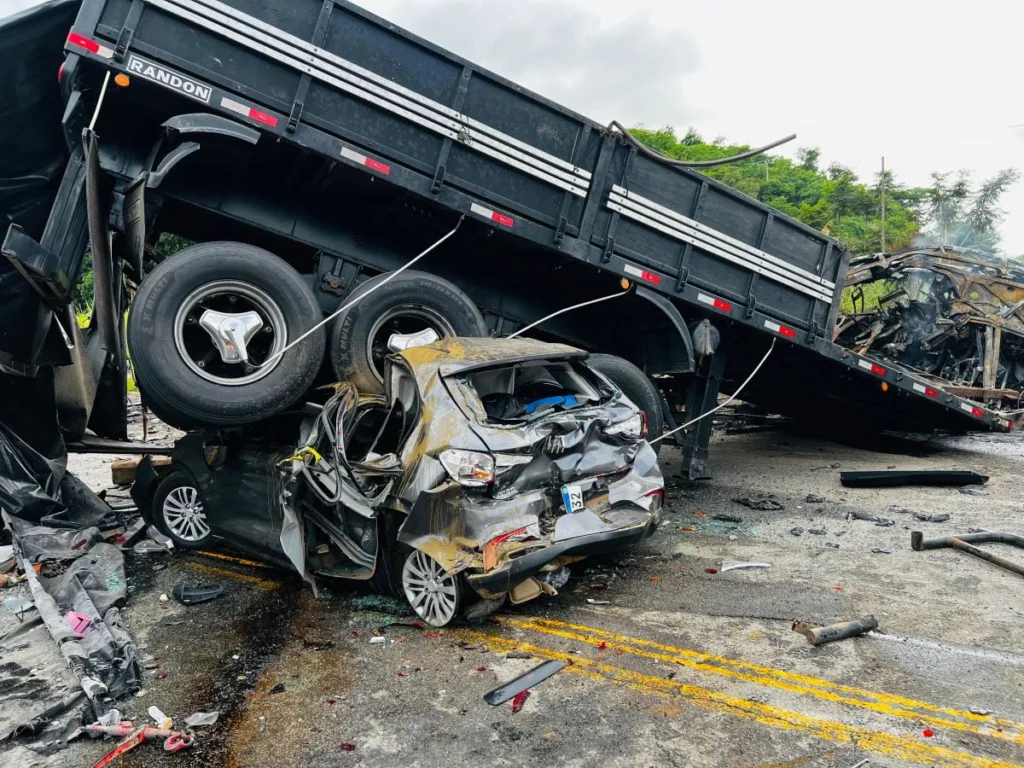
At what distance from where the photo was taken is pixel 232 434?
5.02 m

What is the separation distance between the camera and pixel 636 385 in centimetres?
628

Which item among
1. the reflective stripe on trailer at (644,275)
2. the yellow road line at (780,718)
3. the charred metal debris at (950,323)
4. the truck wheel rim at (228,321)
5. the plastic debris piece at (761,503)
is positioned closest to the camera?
the yellow road line at (780,718)

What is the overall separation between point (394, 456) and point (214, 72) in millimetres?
2687

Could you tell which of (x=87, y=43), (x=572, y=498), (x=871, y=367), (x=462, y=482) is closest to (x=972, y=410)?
(x=871, y=367)

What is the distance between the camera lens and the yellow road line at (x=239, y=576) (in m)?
4.64

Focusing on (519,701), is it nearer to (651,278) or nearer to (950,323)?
(651,278)

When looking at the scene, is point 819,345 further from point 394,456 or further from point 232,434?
point 232,434

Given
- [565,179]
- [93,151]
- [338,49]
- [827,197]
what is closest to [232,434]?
[93,151]

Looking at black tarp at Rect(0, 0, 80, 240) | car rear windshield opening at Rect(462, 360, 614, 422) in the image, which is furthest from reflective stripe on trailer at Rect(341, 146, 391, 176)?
black tarp at Rect(0, 0, 80, 240)

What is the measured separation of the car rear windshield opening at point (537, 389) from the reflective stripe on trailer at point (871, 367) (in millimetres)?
→ 3624

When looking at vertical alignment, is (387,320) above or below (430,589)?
above

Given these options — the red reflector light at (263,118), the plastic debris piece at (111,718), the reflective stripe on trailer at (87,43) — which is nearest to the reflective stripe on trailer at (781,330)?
the red reflector light at (263,118)

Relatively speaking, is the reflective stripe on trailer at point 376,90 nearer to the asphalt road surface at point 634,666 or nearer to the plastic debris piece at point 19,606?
the asphalt road surface at point 634,666

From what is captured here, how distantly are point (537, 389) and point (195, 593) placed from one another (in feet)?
8.35
